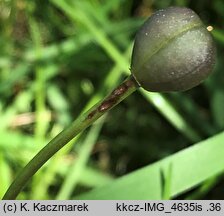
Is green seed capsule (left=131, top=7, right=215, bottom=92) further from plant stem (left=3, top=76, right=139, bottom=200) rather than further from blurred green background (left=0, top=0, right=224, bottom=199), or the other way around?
blurred green background (left=0, top=0, right=224, bottom=199)

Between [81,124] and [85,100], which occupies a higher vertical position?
[85,100]

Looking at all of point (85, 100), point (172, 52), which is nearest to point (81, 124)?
point (172, 52)

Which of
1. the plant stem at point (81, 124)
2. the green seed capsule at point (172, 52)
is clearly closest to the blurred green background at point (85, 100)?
the plant stem at point (81, 124)

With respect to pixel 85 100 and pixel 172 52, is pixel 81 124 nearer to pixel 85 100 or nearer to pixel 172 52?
pixel 172 52

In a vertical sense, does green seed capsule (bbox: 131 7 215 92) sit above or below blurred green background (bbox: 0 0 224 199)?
below

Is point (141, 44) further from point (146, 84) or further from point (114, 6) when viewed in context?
point (114, 6)

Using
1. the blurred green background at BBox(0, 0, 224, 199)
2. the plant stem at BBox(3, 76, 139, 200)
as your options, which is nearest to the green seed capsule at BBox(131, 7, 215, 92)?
the plant stem at BBox(3, 76, 139, 200)
